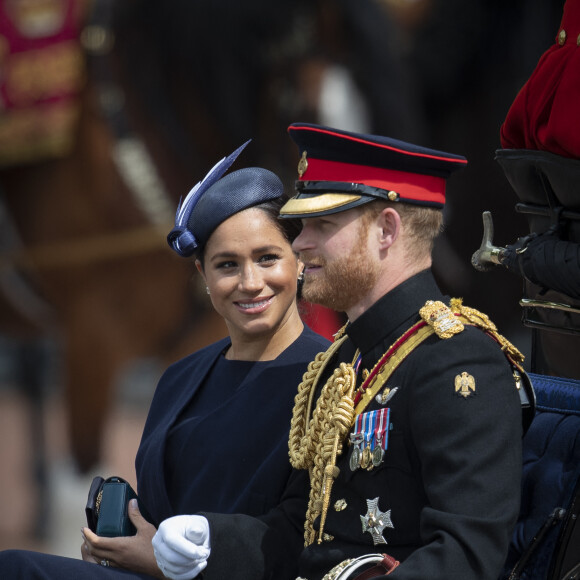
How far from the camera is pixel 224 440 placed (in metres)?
2.26

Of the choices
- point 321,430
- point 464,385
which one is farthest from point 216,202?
point 464,385

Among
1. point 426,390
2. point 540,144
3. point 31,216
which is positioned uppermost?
point 540,144

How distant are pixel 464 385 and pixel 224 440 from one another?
64 cm

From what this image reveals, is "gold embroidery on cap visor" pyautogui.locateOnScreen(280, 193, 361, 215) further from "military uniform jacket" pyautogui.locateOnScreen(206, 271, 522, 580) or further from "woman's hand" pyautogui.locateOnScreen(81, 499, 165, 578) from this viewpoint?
"woman's hand" pyautogui.locateOnScreen(81, 499, 165, 578)

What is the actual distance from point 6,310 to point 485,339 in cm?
421

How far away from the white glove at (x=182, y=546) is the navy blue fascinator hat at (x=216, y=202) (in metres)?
0.62

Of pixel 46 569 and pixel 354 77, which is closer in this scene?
pixel 46 569

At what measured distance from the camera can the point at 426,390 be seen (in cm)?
178

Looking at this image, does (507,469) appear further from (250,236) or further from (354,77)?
(354,77)

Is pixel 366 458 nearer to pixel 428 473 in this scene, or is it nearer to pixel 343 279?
pixel 428 473

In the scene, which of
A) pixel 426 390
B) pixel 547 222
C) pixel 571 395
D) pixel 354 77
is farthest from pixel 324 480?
pixel 354 77

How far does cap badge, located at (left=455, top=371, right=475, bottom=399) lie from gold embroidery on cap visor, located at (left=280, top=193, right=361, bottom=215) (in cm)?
33

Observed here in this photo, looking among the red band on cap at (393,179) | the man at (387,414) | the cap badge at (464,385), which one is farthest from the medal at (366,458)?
the red band on cap at (393,179)

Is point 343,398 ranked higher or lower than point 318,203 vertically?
lower
